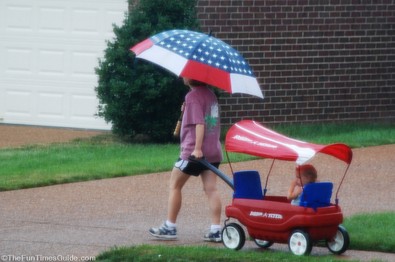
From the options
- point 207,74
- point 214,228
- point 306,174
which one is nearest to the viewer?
point 306,174

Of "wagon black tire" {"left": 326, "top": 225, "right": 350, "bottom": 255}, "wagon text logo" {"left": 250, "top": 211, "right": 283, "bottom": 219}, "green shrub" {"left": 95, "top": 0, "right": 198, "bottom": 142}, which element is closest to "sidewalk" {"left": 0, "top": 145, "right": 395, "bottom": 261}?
"wagon black tire" {"left": 326, "top": 225, "right": 350, "bottom": 255}

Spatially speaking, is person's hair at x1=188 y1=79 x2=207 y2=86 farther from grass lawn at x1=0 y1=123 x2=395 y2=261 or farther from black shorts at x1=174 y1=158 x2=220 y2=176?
grass lawn at x1=0 y1=123 x2=395 y2=261

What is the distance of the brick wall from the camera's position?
16719mm

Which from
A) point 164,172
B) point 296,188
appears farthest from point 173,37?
point 164,172

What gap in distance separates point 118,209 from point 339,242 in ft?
9.43

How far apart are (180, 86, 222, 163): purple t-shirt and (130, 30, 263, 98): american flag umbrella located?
0.30m

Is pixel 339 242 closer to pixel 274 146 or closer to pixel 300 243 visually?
pixel 300 243

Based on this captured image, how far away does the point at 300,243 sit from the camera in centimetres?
827

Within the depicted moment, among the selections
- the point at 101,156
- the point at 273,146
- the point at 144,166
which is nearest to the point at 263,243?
the point at 273,146

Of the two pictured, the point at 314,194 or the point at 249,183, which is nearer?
the point at 314,194

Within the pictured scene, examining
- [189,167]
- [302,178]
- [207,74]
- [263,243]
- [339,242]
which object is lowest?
[263,243]

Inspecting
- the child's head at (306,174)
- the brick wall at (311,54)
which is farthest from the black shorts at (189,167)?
the brick wall at (311,54)

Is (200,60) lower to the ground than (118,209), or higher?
higher

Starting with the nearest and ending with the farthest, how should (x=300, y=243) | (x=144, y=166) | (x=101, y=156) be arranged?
(x=300, y=243) → (x=144, y=166) → (x=101, y=156)
